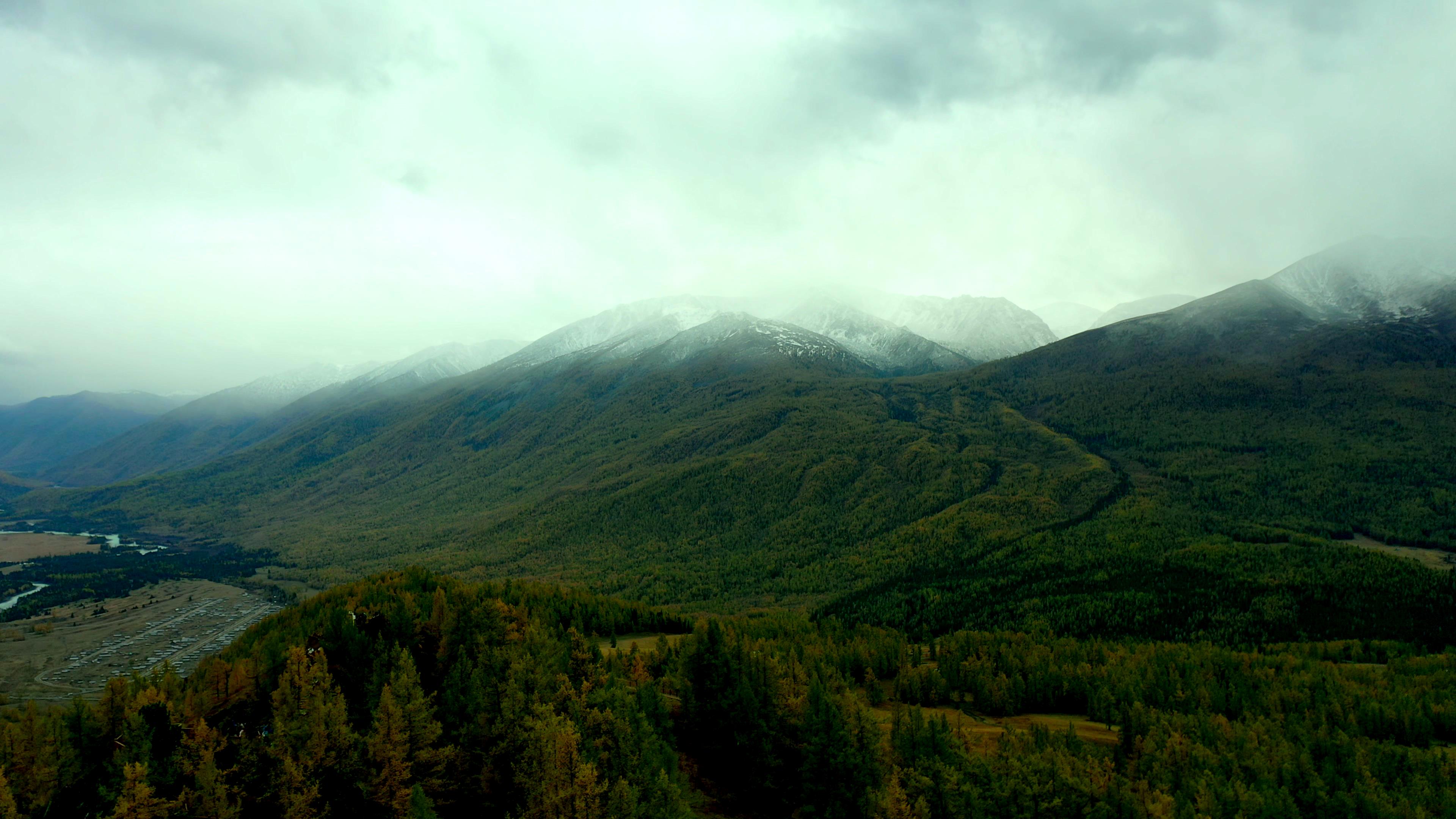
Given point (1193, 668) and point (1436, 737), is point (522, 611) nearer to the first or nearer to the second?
point (1193, 668)

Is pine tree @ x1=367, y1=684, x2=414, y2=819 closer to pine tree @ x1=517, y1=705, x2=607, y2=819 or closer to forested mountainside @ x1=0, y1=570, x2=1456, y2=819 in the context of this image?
forested mountainside @ x1=0, y1=570, x2=1456, y2=819

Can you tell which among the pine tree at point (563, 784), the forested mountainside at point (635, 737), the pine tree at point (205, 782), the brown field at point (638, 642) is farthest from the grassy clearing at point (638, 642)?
the pine tree at point (205, 782)

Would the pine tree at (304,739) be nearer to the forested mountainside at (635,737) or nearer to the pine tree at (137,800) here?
the forested mountainside at (635,737)

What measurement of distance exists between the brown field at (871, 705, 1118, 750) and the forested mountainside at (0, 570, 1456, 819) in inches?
30.9

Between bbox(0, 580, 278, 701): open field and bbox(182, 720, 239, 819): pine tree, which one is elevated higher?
bbox(182, 720, 239, 819): pine tree

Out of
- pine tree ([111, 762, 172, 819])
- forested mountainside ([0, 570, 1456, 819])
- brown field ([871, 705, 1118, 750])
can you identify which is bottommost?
brown field ([871, 705, 1118, 750])

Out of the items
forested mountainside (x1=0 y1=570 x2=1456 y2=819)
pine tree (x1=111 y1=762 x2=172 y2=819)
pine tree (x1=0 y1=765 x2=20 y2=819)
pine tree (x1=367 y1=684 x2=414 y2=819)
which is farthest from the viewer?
pine tree (x1=367 y1=684 x2=414 y2=819)

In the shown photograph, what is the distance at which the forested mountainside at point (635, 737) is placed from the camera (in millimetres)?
44781

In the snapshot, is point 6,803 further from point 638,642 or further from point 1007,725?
point 1007,725

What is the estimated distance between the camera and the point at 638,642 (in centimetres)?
14338

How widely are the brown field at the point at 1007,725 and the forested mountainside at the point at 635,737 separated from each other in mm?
786

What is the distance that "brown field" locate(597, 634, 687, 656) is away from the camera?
12662cm

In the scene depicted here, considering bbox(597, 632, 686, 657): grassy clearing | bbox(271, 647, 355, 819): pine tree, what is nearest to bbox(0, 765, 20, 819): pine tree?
bbox(271, 647, 355, 819): pine tree

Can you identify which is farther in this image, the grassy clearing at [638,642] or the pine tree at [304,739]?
the grassy clearing at [638,642]
